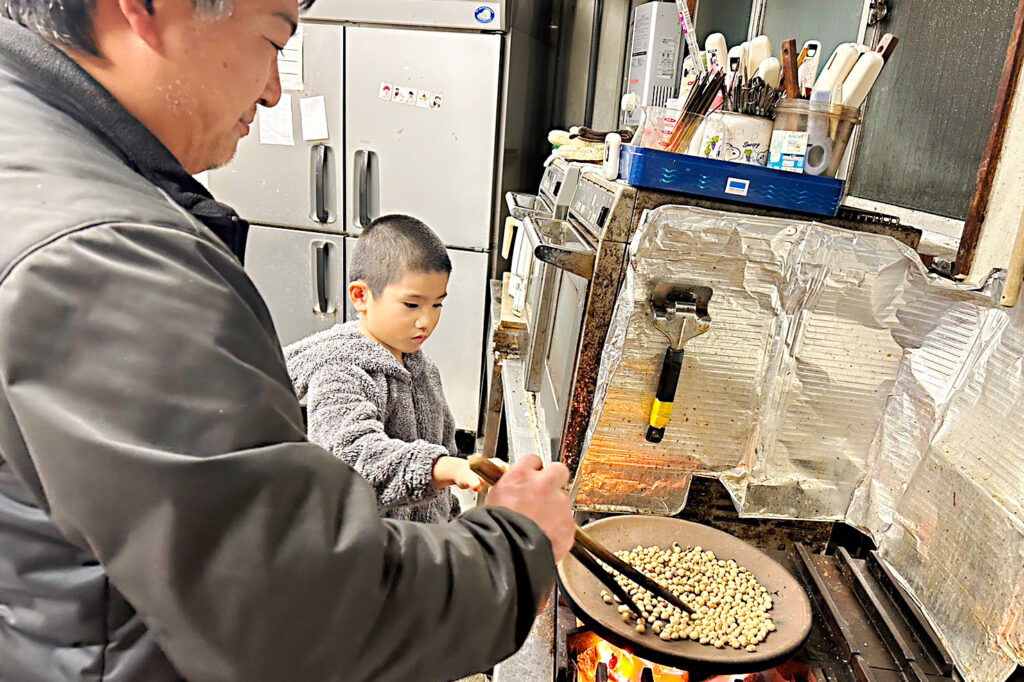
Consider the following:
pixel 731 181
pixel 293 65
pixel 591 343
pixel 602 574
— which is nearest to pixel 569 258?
pixel 591 343

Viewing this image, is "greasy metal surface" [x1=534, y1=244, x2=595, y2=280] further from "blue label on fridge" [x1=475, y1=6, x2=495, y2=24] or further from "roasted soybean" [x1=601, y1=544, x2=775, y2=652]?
"blue label on fridge" [x1=475, y1=6, x2=495, y2=24]

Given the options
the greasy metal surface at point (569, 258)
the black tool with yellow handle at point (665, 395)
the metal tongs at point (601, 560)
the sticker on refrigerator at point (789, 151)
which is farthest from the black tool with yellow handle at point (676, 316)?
the metal tongs at point (601, 560)

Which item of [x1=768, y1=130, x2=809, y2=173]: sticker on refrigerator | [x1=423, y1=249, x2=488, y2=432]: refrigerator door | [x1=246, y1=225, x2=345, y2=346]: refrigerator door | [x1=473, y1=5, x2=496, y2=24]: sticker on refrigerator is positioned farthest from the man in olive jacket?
[x1=246, y1=225, x2=345, y2=346]: refrigerator door

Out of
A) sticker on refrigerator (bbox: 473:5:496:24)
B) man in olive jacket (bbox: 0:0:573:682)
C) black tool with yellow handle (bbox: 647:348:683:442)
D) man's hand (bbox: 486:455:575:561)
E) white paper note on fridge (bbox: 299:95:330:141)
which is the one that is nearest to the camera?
man in olive jacket (bbox: 0:0:573:682)

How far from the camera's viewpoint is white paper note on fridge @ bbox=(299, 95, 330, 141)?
9.71 ft

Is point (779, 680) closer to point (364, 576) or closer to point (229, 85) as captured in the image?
point (364, 576)

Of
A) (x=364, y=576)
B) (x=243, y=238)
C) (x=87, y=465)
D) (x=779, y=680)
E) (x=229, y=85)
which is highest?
(x=229, y=85)

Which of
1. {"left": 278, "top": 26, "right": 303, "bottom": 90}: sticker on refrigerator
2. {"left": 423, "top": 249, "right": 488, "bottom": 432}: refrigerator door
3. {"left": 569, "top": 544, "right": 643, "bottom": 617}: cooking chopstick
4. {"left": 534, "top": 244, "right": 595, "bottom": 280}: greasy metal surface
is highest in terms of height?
{"left": 278, "top": 26, "right": 303, "bottom": 90}: sticker on refrigerator

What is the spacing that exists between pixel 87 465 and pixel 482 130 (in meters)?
2.59

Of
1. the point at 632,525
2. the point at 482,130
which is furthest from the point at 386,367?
the point at 482,130

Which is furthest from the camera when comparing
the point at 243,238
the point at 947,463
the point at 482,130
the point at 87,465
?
the point at 482,130

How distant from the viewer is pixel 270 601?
54 centimetres

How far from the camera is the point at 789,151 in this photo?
117cm

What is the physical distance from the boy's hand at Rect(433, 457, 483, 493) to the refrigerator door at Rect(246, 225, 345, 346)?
212cm
